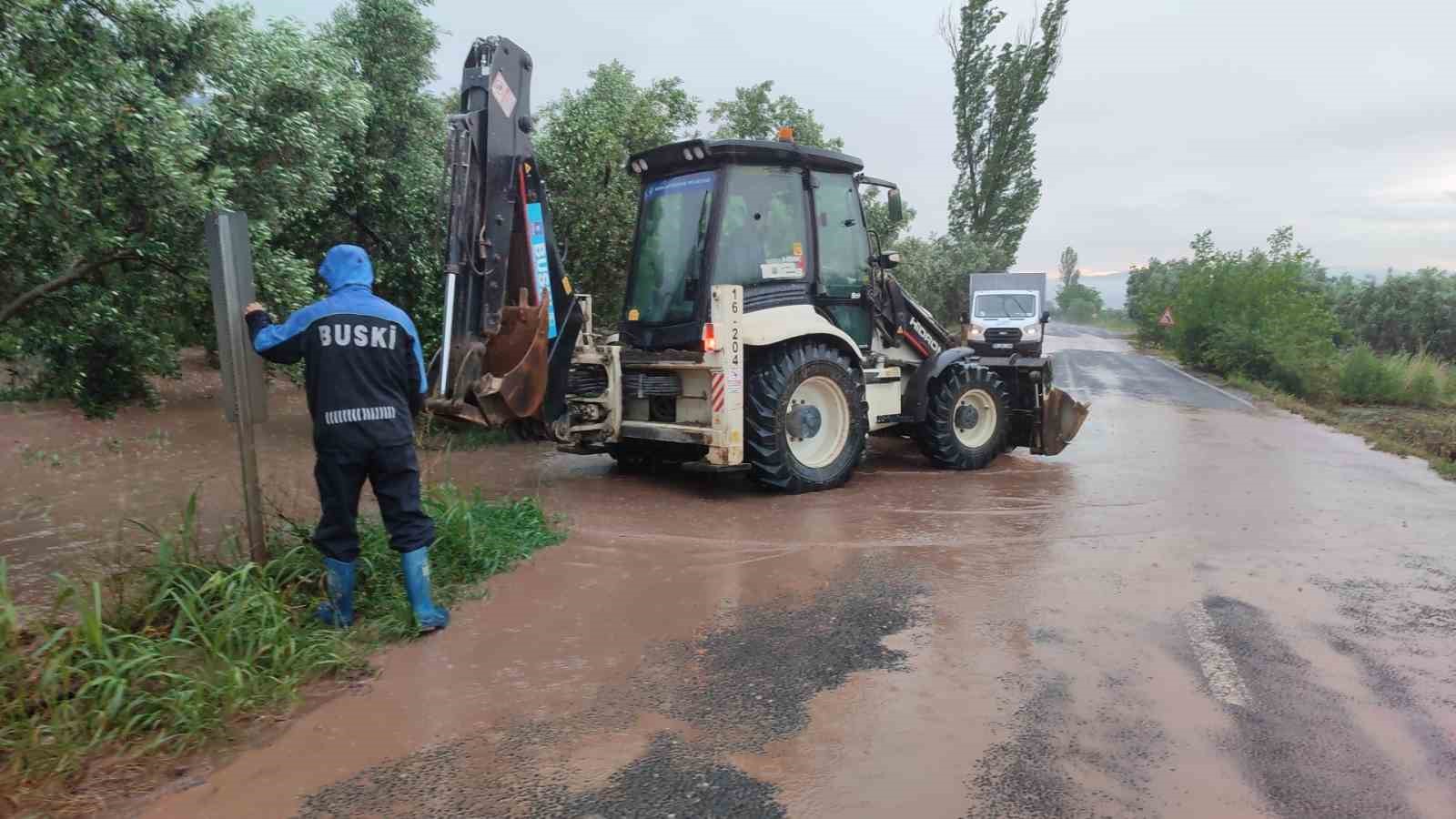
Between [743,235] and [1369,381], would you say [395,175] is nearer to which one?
[743,235]

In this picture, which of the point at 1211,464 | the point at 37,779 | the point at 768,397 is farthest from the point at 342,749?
the point at 1211,464

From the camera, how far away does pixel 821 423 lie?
7.76 metres

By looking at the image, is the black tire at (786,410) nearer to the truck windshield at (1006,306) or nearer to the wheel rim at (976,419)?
the wheel rim at (976,419)

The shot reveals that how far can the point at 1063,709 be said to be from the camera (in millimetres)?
3459

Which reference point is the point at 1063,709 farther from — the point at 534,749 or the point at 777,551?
the point at 777,551

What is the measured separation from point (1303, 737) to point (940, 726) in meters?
1.31

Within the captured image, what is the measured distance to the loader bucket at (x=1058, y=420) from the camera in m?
9.23

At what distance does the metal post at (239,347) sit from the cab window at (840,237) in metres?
4.74

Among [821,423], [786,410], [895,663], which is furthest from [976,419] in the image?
[895,663]

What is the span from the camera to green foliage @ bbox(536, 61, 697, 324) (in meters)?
11.1

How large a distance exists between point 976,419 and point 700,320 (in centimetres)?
345

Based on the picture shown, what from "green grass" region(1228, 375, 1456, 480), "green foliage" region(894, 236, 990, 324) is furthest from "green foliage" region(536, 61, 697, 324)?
"green foliage" region(894, 236, 990, 324)

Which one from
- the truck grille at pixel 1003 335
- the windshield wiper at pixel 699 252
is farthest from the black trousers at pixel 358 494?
the truck grille at pixel 1003 335

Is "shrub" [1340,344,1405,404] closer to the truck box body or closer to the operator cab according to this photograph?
the truck box body
